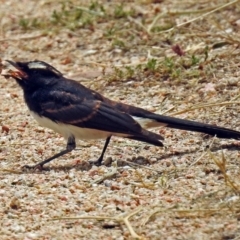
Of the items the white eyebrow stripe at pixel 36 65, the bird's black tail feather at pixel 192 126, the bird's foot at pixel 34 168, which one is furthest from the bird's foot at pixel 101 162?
the white eyebrow stripe at pixel 36 65

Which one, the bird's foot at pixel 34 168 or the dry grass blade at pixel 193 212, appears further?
the bird's foot at pixel 34 168

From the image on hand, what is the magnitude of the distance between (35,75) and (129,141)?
0.91 m

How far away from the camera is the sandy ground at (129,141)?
5.44 m

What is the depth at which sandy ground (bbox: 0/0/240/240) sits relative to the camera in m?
5.44

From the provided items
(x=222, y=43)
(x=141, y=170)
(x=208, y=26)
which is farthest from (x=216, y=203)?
(x=208, y=26)

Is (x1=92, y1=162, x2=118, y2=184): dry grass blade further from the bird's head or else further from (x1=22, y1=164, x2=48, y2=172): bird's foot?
the bird's head

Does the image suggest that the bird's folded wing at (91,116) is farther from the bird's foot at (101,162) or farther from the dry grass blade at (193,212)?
the dry grass blade at (193,212)

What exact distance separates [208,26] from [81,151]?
295 cm

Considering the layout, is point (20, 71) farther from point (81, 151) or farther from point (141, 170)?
point (141, 170)

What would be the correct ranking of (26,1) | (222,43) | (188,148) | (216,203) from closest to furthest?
(216,203)
(188,148)
(222,43)
(26,1)

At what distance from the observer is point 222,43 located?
29.2 ft

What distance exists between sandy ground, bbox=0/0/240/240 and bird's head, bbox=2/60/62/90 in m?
0.52

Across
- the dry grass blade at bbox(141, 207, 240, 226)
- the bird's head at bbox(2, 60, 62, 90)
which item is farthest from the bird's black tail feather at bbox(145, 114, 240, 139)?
the dry grass blade at bbox(141, 207, 240, 226)

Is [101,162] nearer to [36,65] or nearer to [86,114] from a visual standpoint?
[86,114]
